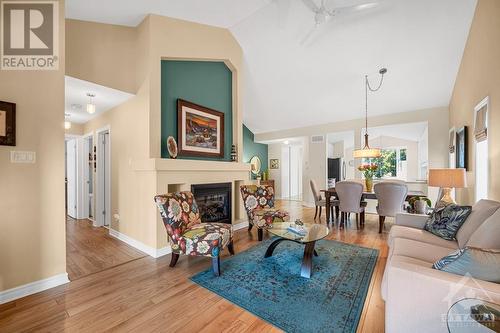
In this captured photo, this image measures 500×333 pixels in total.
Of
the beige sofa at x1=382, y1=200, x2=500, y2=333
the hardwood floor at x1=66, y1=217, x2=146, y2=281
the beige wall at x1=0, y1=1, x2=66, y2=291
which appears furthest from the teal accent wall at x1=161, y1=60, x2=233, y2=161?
the beige sofa at x1=382, y1=200, x2=500, y2=333

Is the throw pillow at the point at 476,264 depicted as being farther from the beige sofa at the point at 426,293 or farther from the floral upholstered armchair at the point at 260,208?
the floral upholstered armchair at the point at 260,208

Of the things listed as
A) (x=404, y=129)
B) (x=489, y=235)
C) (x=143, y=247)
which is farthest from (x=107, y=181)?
(x=404, y=129)

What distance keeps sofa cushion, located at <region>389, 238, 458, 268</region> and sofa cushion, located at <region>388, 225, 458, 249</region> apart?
126 mm

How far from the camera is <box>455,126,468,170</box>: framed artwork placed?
339 cm

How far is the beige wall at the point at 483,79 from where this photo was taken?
235 centimetres

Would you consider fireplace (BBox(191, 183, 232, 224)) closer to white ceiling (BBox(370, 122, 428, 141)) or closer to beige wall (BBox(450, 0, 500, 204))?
beige wall (BBox(450, 0, 500, 204))

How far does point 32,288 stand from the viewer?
6.85 ft

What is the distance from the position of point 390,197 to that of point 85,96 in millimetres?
5415

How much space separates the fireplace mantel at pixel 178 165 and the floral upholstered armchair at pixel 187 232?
0.51 m

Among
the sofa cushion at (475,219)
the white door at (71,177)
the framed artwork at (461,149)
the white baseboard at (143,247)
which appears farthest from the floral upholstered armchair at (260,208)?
the white door at (71,177)

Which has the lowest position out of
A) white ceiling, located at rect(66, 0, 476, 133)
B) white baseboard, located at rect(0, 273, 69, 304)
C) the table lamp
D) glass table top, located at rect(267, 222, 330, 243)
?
white baseboard, located at rect(0, 273, 69, 304)

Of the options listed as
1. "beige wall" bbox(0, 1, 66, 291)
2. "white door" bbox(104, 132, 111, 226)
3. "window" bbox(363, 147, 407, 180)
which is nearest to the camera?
"beige wall" bbox(0, 1, 66, 291)

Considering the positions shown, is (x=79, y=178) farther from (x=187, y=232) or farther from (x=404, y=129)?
(x=404, y=129)

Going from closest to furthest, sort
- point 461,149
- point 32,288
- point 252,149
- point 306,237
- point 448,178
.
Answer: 1. point 32,288
2. point 306,237
3. point 448,178
4. point 461,149
5. point 252,149
